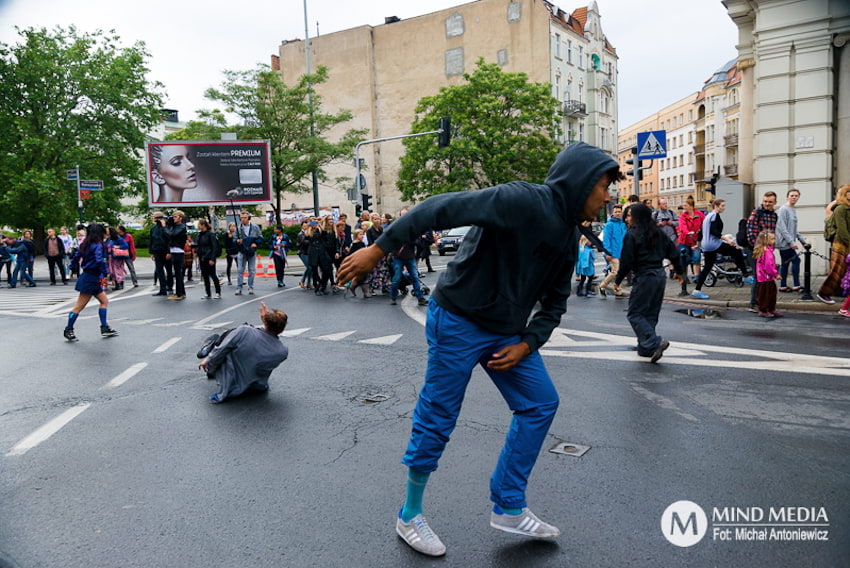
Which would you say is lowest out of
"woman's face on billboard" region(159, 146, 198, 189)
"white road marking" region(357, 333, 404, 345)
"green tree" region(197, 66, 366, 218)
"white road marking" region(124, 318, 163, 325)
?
"white road marking" region(357, 333, 404, 345)

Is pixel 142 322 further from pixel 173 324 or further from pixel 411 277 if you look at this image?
pixel 411 277

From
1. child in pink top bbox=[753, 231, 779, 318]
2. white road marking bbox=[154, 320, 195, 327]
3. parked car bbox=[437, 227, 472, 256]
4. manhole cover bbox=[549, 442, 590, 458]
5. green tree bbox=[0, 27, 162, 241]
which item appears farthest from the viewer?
green tree bbox=[0, 27, 162, 241]

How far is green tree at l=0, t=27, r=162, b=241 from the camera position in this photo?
32.3 metres

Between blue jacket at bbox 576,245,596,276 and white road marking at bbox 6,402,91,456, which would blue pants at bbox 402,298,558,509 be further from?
blue jacket at bbox 576,245,596,276

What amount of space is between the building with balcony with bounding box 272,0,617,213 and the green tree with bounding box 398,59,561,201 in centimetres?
901

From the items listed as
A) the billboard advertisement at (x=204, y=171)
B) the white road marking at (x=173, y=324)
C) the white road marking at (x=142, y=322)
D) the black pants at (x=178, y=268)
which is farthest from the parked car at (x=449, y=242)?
the white road marking at (x=173, y=324)

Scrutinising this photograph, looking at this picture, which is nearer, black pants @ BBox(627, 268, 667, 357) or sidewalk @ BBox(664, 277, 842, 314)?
black pants @ BBox(627, 268, 667, 357)

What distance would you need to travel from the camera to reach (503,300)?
301 cm

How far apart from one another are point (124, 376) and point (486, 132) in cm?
4138

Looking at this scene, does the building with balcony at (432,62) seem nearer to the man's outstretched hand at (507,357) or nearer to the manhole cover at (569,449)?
the manhole cover at (569,449)

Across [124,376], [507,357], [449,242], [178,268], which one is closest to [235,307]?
[178,268]

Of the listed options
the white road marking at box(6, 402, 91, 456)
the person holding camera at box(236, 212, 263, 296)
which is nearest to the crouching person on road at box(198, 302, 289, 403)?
the white road marking at box(6, 402, 91, 456)

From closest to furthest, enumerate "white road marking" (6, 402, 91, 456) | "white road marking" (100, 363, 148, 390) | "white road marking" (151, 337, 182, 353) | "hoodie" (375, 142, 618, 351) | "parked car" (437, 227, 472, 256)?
1. "hoodie" (375, 142, 618, 351)
2. "white road marking" (6, 402, 91, 456)
3. "white road marking" (100, 363, 148, 390)
4. "white road marking" (151, 337, 182, 353)
5. "parked car" (437, 227, 472, 256)

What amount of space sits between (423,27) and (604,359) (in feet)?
180
